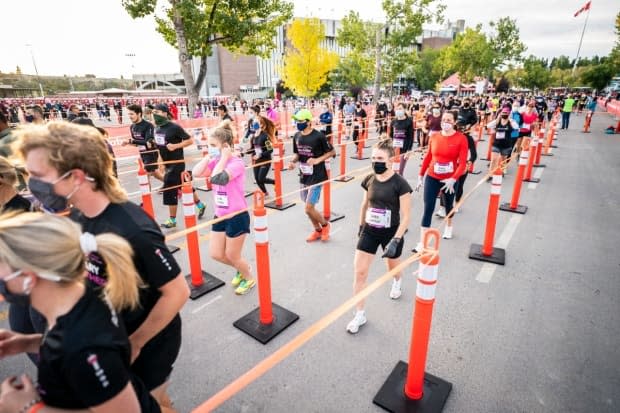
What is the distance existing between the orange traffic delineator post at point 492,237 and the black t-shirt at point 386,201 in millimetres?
2223

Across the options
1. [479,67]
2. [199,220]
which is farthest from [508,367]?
[479,67]

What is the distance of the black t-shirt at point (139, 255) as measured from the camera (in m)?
1.70

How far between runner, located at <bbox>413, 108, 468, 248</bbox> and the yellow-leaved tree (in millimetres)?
31668

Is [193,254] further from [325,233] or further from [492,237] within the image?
[492,237]

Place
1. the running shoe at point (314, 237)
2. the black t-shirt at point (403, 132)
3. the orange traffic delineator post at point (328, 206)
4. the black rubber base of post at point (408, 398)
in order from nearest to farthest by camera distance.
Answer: the black rubber base of post at point (408, 398) → the running shoe at point (314, 237) → the orange traffic delineator post at point (328, 206) → the black t-shirt at point (403, 132)

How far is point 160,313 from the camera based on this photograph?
1.77 meters

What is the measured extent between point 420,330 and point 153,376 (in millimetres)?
1831

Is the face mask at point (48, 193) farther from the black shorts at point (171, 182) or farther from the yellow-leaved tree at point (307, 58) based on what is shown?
the yellow-leaved tree at point (307, 58)

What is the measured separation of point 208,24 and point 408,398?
652 inches

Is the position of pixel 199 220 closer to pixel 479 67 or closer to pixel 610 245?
pixel 610 245

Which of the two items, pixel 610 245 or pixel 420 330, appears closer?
pixel 420 330

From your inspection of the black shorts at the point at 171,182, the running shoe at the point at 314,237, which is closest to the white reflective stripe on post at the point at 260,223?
the running shoe at the point at 314,237

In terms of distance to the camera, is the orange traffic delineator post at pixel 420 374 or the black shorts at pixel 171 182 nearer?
the orange traffic delineator post at pixel 420 374

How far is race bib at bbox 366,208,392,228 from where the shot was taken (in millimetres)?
3496
